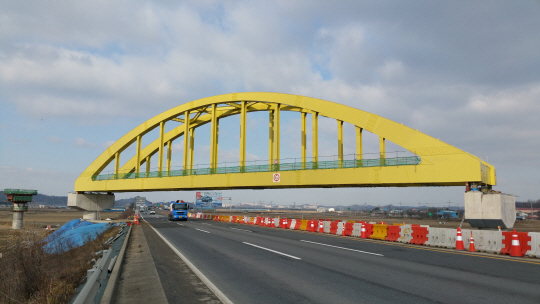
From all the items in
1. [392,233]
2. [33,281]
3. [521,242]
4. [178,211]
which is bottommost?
[178,211]

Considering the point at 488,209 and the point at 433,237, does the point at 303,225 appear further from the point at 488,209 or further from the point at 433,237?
the point at 433,237

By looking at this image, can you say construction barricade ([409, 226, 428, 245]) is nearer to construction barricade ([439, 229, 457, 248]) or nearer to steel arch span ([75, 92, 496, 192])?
construction barricade ([439, 229, 457, 248])

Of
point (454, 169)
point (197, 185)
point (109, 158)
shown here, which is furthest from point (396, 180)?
point (109, 158)

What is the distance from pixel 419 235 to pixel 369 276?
8.78 m

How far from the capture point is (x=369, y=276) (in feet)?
26.3

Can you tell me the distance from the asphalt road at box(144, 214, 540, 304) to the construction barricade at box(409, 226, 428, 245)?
9.35 feet

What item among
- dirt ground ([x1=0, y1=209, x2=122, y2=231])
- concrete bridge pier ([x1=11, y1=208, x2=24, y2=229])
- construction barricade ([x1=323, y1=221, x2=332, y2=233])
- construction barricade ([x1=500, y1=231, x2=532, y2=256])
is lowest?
dirt ground ([x1=0, y1=209, x2=122, y2=231])

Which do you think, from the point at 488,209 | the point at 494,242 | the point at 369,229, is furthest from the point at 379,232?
the point at 488,209

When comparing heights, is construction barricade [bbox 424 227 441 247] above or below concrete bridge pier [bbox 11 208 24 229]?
above

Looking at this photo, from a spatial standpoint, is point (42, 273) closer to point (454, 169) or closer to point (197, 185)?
point (454, 169)

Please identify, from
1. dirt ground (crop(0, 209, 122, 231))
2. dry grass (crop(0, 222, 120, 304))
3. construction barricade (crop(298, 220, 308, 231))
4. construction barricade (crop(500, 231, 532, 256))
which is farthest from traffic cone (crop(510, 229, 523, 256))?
dirt ground (crop(0, 209, 122, 231))

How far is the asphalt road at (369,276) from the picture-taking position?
624 centimetres

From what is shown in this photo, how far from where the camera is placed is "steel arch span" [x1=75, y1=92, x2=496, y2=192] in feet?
78.6

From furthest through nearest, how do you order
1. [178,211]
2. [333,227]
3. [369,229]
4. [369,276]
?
1. [178,211]
2. [333,227]
3. [369,229]
4. [369,276]
